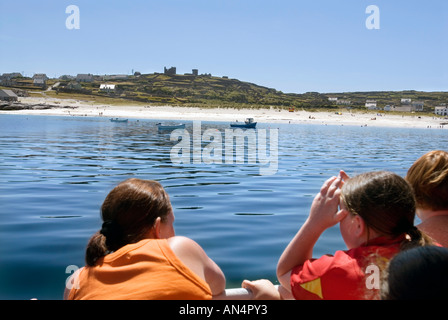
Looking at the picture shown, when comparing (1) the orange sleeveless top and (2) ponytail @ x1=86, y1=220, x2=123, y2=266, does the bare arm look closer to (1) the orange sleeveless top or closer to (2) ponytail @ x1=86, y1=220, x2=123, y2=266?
(1) the orange sleeveless top

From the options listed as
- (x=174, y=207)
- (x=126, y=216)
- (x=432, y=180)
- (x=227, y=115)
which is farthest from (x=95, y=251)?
(x=227, y=115)

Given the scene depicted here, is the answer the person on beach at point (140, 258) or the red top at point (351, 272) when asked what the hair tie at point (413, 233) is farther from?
the person on beach at point (140, 258)

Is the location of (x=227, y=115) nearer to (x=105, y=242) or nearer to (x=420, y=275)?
(x=105, y=242)

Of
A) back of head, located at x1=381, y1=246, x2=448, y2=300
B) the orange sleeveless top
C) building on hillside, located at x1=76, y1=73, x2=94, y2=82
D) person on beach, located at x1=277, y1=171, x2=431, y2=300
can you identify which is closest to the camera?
back of head, located at x1=381, y1=246, x2=448, y2=300

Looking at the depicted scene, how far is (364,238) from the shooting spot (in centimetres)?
297

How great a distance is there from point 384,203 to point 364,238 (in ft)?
0.93

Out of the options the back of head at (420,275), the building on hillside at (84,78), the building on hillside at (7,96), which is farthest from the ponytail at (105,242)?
the building on hillside at (84,78)

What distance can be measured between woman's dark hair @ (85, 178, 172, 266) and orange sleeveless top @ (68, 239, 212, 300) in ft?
0.41

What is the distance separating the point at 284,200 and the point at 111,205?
8.36 meters

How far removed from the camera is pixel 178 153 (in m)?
22.6

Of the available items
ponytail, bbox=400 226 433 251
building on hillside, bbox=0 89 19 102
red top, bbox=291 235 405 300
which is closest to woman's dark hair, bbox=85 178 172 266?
red top, bbox=291 235 405 300

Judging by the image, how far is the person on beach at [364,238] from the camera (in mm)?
2775

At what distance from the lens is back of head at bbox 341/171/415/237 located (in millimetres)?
2852

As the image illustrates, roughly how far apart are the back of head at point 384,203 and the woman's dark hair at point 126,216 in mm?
1318
